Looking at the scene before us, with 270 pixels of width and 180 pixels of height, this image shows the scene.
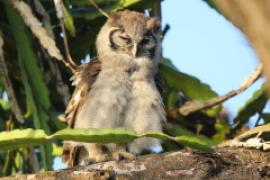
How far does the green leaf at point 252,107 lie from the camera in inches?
154

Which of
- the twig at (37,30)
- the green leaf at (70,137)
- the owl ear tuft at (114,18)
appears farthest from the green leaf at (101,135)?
the owl ear tuft at (114,18)

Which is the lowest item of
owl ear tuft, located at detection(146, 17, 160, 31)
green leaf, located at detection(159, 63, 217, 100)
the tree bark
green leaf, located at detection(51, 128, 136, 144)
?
the tree bark

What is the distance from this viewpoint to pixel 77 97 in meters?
3.88

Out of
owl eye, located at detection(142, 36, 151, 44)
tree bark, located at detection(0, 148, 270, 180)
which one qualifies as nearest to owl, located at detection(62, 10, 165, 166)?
owl eye, located at detection(142, 36, 151, 44)

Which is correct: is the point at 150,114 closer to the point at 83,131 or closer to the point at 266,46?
the point at 83,131

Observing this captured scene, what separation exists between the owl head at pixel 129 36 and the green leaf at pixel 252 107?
676mm

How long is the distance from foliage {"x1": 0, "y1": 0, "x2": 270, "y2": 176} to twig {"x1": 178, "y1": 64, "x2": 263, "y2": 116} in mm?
78

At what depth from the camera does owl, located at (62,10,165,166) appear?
3.72 metres

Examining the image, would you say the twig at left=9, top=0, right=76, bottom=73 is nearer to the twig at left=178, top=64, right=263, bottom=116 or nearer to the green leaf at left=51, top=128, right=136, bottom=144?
the twig at left=178, top=64, right=263, bottom=116

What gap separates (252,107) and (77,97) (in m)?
1.06

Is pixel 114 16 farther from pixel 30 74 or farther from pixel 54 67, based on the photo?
pixel 30 74

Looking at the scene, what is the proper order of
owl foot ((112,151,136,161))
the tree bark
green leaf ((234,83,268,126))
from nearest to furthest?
the tree bark → owl foot ((112,151,136,161)) → green leaf ((234,83,268,126))

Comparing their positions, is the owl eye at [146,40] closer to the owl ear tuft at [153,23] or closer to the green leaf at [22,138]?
the owl ear tuft at [153,23]

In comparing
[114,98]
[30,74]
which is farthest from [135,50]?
[30,74]
